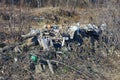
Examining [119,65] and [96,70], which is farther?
[119,65]

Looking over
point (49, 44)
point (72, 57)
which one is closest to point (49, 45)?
point (49, 44)

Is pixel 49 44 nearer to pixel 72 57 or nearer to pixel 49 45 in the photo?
pixel 49 45

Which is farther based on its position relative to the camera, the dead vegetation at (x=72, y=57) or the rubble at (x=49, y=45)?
the rubble at (x=49, y=45)

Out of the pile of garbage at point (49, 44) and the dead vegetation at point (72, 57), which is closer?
the dead vegetation at point (72, 57)

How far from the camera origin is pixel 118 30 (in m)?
8.34

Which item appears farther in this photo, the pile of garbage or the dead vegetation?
the pile of garbage

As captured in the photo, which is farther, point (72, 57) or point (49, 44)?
point (49, 44)

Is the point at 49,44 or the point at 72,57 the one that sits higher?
the point at 49,44

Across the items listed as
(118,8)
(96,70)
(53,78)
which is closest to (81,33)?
(118,8)

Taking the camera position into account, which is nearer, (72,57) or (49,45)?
(72,57)

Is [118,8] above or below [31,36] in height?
above

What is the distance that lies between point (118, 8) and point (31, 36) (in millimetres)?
2545

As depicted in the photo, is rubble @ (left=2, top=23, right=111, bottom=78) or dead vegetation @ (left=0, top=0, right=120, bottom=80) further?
rubble @ (left=2, top=23, right=111, bottom=78)

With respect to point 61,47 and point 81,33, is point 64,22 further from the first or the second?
point 61,47
